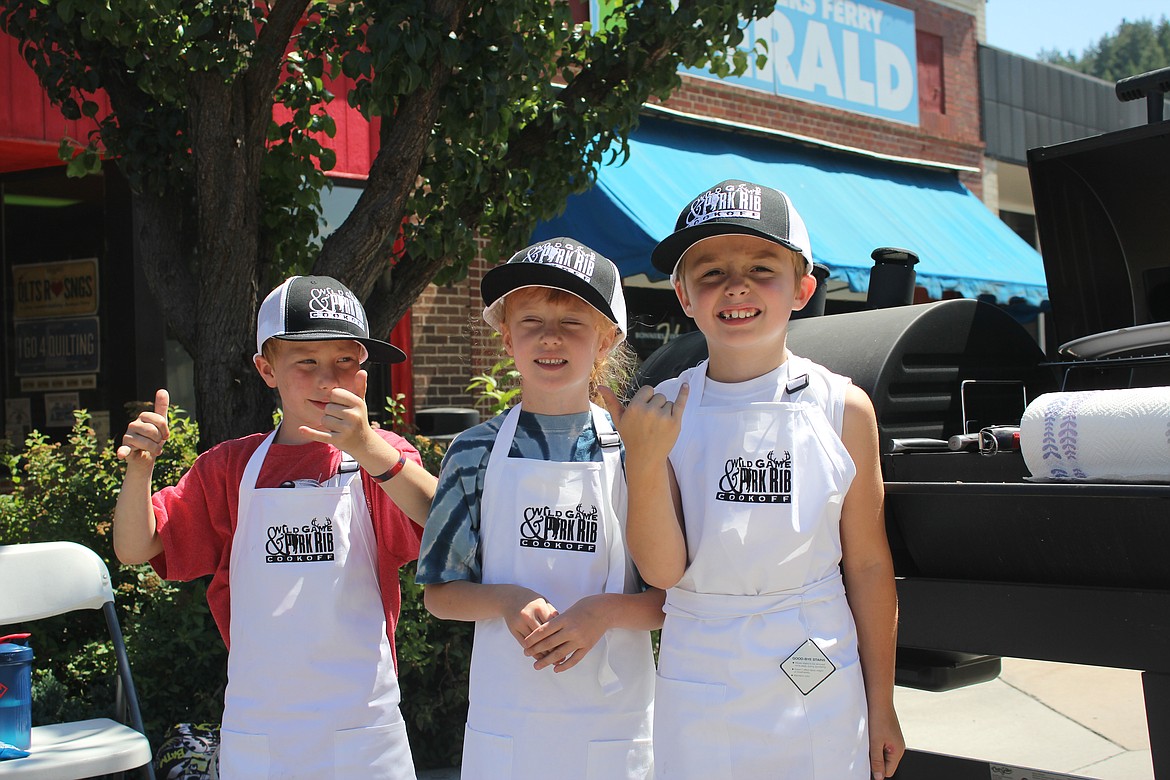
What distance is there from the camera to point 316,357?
2.58 m

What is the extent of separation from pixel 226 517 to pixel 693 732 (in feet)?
4.10

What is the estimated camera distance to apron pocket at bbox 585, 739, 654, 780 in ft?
6.96

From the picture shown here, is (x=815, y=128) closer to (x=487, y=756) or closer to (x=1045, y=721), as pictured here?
(x=1045, y=721)

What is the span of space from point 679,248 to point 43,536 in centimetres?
363

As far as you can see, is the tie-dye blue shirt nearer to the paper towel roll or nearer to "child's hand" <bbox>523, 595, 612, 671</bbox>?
"child's hand" <bbox>523, 595, 612, 671</bbox>

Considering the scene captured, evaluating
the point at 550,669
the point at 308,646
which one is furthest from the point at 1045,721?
the point at 308,646

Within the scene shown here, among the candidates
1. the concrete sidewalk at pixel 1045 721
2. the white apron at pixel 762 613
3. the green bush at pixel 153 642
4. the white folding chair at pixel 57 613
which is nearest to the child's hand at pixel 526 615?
the white apron at pixel 762 613

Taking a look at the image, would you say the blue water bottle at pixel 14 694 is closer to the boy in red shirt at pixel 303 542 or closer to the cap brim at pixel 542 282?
the boy in red shirt at pixel 303 542

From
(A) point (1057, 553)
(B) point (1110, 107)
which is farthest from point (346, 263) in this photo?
(B) point (1110, 107)

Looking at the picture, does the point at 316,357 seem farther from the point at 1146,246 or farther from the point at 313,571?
the point at 1146,246

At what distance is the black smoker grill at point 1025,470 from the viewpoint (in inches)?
89.7

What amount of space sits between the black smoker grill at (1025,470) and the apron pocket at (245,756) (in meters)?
1.44

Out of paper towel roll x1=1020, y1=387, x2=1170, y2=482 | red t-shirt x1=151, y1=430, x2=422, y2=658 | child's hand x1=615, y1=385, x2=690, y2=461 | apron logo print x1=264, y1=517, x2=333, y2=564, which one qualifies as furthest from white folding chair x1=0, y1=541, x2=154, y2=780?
paper towel roll x1=1020, y1=387, x2=1170, y2=482

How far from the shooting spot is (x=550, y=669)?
7.11 feet
